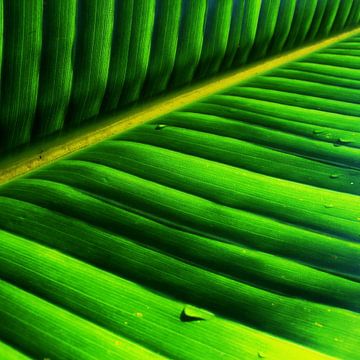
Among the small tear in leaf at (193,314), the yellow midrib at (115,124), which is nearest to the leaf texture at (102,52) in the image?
the yellow midrib at (115,124)

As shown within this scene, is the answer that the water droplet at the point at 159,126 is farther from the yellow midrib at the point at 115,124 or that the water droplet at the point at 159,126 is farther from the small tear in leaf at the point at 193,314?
the small tear in leaf at the point at 193,314

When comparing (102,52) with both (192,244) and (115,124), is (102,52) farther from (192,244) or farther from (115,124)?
(192,244)

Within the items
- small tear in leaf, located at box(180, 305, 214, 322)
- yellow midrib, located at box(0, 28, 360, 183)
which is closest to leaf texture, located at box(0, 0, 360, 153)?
yellow midrib, located at box(0, 28, 360, 183)

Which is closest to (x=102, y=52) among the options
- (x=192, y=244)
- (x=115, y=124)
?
Answer: (x=115, y=124)

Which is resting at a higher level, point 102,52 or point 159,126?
point 102,52

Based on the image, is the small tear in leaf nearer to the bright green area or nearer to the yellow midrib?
the bright green area
